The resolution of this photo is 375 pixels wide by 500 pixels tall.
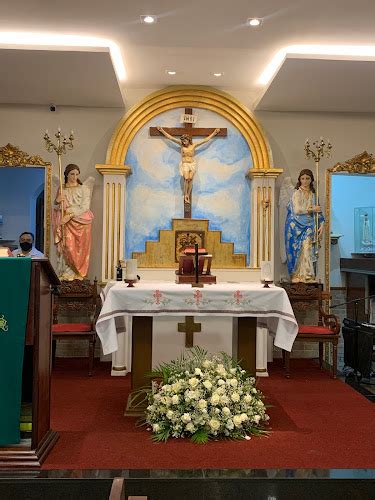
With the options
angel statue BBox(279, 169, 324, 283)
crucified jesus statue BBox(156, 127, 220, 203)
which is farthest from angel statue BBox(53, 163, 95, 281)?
angel statue BBox(279, 169, 324, 283)

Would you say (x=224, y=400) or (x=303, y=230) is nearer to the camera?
(x=224, y=400)

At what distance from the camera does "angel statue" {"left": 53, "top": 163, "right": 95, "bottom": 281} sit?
22.0 ft

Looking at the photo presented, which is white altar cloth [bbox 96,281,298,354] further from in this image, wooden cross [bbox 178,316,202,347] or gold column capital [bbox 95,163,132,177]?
gold column capital [bbox 95,163,132,177]

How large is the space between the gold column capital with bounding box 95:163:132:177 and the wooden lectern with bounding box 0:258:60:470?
347cm

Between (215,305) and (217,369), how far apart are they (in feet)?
1.81

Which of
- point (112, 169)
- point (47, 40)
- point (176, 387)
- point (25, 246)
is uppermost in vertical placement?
point (47, 40)

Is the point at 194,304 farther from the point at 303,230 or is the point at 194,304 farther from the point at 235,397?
the point at 303,230

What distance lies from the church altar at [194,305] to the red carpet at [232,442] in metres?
0.64

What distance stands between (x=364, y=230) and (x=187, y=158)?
6.27 meters

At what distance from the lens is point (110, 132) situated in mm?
7051

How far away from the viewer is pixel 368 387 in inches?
223

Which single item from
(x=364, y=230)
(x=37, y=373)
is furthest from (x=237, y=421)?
(x=364, y=230)

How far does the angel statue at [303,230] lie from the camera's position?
6848 mm

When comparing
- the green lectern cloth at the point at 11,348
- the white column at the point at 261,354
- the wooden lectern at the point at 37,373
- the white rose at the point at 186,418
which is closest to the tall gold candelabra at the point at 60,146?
the white column at the point at 261,354
